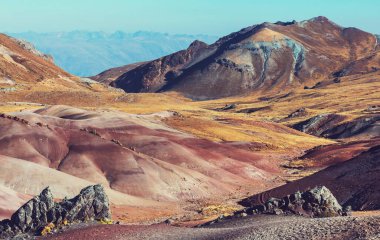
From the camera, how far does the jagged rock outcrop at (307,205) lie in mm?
42156

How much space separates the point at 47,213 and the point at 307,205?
20.4 m

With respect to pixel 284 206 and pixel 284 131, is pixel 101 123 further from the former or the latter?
pixel 284 131

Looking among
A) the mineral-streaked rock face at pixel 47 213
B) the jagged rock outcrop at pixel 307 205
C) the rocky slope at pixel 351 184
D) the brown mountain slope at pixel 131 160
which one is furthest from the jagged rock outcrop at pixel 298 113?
the mineral-streaked rock face at pixel 47 213

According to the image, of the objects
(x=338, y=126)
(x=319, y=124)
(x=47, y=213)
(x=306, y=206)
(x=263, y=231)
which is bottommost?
(x=319, y=124)

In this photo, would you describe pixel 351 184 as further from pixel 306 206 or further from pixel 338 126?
pixel 338 126

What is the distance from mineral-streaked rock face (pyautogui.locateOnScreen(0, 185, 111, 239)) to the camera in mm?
40781

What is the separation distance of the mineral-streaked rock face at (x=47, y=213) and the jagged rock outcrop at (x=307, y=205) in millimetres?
13055

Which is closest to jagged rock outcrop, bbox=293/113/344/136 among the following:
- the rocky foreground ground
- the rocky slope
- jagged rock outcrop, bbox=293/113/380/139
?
jagged rock outcrop, bbox=293/113/380/139

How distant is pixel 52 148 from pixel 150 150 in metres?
16.4

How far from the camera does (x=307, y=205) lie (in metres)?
42.8

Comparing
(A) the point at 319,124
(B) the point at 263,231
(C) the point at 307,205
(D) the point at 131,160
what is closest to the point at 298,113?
(A) the point at 319,124

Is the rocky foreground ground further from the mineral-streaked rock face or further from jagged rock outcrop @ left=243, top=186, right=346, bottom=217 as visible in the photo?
the mineral-streaked rock face

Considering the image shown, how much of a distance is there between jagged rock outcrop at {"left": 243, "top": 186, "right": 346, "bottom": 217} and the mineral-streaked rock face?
13.1 m

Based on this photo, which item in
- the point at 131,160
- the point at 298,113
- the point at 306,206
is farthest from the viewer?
the point at 298,113
